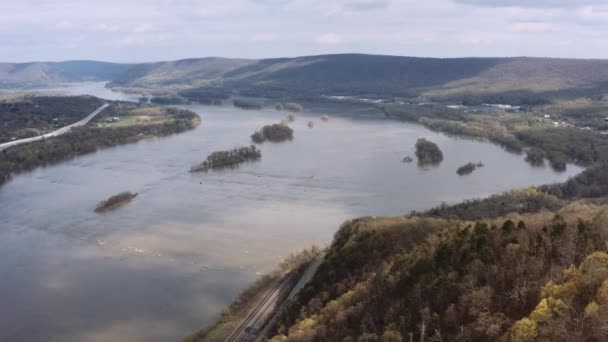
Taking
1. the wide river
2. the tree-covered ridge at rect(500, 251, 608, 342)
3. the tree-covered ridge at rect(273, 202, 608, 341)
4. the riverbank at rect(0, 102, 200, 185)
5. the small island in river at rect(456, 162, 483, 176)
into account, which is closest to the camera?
the tree-covered ridge at rect(500, 251, 608, 342)

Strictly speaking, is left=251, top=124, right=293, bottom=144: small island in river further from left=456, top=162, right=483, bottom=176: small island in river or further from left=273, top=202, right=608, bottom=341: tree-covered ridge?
left=273, top=202, right=608, bottom=341: tree-covered ridge

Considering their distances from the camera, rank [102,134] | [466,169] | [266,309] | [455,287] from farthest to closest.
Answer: [102,134], [466,169], [266,309], [455,287]

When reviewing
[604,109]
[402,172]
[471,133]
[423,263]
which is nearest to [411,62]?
[604,109]

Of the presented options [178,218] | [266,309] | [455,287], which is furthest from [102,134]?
[455,287]

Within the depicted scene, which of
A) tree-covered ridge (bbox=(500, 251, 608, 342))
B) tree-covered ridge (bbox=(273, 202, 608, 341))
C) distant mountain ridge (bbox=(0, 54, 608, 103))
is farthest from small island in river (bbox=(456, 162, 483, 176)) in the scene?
distant mountain ridge (bbox=(0, 54, 608, 103))

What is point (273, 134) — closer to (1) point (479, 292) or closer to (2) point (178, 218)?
(2) point (178, 218)

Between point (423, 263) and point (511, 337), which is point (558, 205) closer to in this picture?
point (423, 263)

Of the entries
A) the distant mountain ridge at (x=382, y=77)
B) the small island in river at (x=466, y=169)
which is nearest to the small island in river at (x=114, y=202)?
the small island in river at (x=466, y=169)
